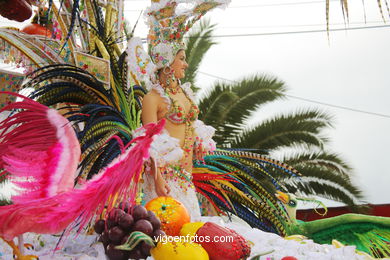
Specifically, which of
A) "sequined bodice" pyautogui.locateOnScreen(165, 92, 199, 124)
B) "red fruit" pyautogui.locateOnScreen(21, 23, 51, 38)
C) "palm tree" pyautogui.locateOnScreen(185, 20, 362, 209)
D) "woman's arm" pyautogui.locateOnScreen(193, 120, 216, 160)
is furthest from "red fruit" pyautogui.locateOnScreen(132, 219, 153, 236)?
"palm tree" pyautogui.locateOnScreen(185, 20, 362, 209)

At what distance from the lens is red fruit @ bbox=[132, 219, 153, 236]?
1.47 m

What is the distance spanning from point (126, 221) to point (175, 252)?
0.65 feet

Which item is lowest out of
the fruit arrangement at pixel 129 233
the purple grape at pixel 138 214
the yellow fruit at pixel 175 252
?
the yellow fruit at pixel 175 252

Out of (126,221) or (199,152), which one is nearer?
(126,221)

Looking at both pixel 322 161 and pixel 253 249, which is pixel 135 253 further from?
pixel 322 161

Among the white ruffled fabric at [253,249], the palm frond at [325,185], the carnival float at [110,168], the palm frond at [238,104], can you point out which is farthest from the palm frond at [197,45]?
the white ruffled fabric at [253,249]

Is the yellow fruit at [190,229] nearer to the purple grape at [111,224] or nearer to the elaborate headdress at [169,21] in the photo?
the purple grape at [111,224]

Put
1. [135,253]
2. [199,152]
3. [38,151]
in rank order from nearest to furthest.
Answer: [135,253] → [38,151] → [199,152]

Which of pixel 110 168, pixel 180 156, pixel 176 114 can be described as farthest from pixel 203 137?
pixel 110 168

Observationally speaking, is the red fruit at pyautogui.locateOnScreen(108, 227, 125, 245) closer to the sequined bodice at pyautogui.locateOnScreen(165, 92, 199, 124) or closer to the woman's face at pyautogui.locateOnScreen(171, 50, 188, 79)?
the sequined bodice at pyautogui.locateOnScreen(165, 92, 199, 124)

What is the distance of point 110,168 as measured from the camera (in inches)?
54.1

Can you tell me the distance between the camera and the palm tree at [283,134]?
7.47 meters

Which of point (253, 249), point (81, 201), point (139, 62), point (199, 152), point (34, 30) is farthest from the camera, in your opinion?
point (34, 30)

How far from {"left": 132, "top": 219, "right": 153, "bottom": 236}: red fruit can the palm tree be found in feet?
19.5
